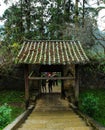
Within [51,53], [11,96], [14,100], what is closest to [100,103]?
[14,100]

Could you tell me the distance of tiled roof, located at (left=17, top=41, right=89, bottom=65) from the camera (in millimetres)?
14453

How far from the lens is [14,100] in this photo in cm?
2133

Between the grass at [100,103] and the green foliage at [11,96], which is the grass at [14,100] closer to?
the green foliage at [11,96]

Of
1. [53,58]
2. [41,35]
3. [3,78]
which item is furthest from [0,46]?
[53,58]

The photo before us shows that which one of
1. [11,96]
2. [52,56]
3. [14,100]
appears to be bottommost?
[14,100]

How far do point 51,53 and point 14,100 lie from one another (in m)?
6.61

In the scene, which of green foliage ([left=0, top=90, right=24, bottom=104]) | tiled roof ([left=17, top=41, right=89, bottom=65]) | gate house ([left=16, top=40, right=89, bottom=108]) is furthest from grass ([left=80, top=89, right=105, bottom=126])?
green foliage ([left=0, top=90, right=24, bottom=104])

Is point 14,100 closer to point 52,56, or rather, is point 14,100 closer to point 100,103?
point 100,103

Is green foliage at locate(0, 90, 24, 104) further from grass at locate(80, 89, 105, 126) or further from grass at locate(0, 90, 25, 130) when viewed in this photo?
grass at locate(80, 89, 105, 126)

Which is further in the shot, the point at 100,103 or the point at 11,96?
the point at 11,96

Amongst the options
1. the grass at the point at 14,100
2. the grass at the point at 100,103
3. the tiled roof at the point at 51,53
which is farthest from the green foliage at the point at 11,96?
the tiled roof at the point at 51,53

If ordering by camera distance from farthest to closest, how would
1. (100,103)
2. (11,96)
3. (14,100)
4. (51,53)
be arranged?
(11,96), (14,100), (100,103), (51,53)

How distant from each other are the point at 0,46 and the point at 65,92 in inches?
223

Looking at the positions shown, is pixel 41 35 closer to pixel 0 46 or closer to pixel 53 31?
pixel 53 31
